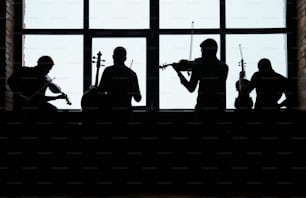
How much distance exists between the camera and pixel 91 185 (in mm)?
1501

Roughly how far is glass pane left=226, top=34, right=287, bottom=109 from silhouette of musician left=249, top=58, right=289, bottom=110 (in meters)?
0.31

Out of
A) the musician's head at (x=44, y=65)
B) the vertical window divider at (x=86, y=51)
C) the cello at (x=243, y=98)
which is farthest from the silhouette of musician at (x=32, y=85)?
the cello at (x=243, y=98)

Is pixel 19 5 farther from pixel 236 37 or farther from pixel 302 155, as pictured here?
pixel 302 155

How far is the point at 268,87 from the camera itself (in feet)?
5.94

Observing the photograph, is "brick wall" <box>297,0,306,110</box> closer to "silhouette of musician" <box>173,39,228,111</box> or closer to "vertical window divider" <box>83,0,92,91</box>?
"silhouette of musician" <box>173,39,228,111</box>

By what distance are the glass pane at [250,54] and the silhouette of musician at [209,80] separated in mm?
469

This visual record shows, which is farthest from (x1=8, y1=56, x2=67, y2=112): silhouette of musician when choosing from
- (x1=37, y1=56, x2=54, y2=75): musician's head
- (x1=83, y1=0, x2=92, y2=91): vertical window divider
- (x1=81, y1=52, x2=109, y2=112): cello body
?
(x1=83, y1=0, x2=92, y2=91): vertical window divider

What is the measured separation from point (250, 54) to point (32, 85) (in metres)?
1.06

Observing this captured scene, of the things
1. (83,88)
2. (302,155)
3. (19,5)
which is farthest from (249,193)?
(19,5)

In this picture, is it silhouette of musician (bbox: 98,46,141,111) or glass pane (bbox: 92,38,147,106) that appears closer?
silhouette of musician (bbox: 98,46,141,111)

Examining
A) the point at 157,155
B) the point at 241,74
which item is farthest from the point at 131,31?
the point at 157,155

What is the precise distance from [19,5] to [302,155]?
5.96ft

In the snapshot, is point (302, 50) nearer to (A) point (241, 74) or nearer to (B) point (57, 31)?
(A) point (241, 74)

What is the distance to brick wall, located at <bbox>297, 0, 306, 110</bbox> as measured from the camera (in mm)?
2379
